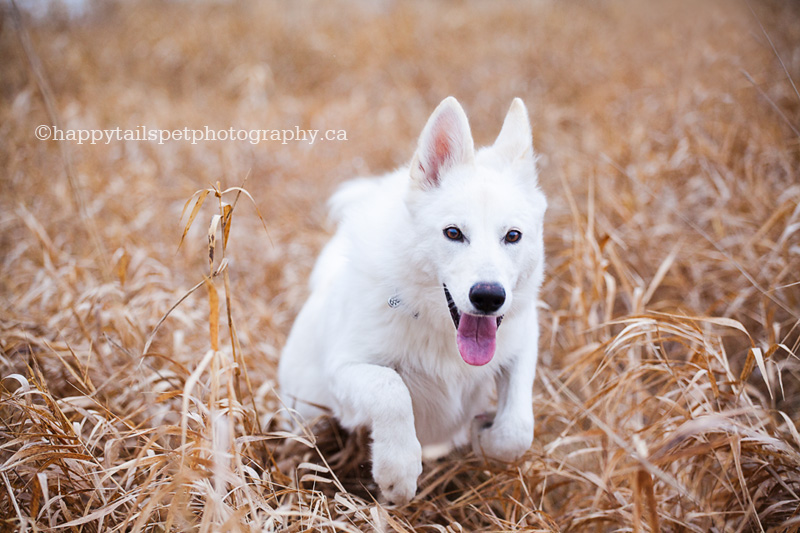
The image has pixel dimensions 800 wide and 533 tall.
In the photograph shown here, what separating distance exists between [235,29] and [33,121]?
376 centimetres

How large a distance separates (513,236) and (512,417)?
29.2 inches

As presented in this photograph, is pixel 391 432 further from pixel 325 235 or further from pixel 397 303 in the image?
pixel 325 235

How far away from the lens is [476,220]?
1.83 m

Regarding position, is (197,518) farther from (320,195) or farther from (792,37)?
(792,37)

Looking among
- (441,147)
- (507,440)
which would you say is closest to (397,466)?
(507,440)

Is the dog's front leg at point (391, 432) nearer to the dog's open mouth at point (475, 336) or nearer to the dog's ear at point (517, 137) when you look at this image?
the dog's open mouth at point (475, 336)

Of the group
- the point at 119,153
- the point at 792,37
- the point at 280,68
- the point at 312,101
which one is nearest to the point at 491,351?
the point at 119,153

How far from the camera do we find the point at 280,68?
7648mm

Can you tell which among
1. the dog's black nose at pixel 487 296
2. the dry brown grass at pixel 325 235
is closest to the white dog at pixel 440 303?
the dog's black nose at pixel 487 296

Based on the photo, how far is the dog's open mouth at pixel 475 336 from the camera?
179 centimetres

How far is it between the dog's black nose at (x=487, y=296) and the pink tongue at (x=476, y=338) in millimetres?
163

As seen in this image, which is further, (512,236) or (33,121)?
(33,121)

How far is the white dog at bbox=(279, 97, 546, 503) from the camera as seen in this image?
179 cm

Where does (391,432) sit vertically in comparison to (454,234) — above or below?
below
